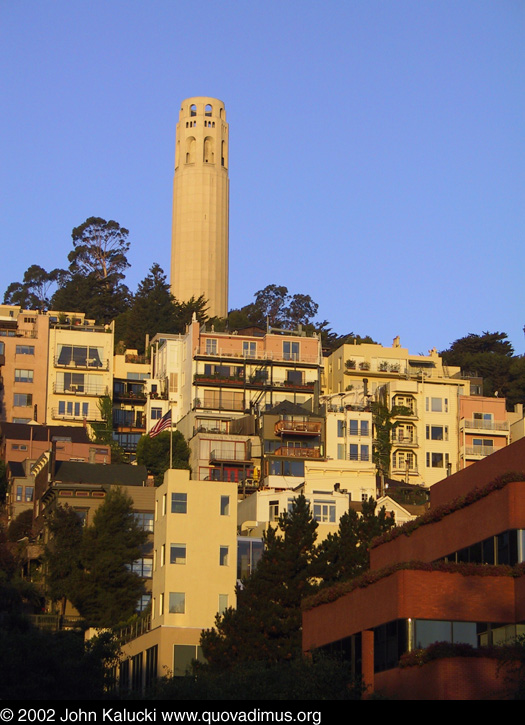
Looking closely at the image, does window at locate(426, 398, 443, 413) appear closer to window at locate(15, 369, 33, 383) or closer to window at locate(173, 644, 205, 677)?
window at locate(15, 369, 33, 383)

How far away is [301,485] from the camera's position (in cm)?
8188

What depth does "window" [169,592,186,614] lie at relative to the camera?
53688 millimetres

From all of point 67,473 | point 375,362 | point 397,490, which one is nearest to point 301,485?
point 397,490

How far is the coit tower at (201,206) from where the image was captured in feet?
439

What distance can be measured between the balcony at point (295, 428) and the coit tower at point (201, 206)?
45.1 meters

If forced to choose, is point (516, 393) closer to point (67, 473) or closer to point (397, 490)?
point (397, 490)

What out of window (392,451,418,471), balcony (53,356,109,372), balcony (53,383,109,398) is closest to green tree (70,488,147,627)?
window (392,451,418,471)

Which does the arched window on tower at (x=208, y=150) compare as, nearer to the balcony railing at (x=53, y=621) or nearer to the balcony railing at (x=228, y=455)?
the balcony railing at (x=228, y=455)

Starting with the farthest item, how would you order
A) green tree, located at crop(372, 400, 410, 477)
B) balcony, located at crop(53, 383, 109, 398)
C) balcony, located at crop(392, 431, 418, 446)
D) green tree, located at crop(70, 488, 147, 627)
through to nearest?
balcony, located at crop(53, 383, 109, 398), balcony, located at crop(392, 431, 418, 446), green tree, located at crop(372, 400, 410, 477), green tree, located at crop(70, 488, 147, 627)

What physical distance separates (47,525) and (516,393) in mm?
60629

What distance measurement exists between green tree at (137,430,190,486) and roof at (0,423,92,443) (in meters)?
4.73

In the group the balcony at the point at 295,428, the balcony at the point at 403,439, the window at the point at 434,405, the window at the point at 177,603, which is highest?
the window at the point at 434,405

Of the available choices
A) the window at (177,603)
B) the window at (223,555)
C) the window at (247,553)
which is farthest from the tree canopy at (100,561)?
the window at (223,555)

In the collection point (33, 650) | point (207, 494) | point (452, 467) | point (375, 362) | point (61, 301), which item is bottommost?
point (33, 650)
